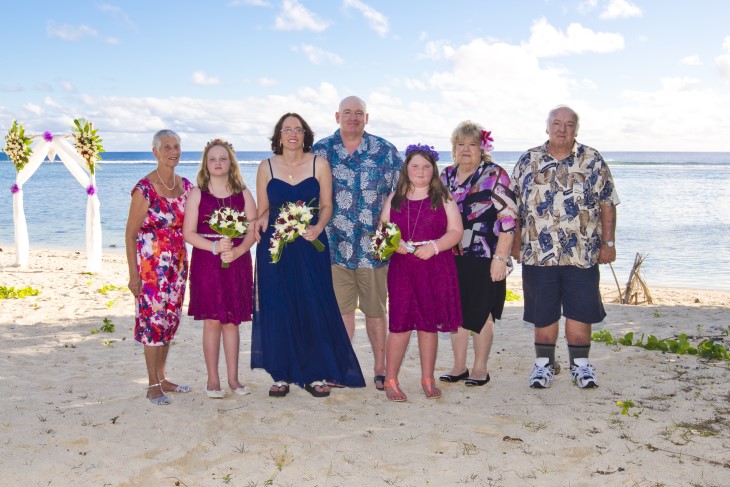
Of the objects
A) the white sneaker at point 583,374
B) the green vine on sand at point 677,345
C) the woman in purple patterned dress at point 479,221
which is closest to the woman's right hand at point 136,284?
the woman in purple patterned dress at point 479,221

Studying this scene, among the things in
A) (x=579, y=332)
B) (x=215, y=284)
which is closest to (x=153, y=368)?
(x=215, y=284)

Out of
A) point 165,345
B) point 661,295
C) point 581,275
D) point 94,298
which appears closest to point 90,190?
point 94,298

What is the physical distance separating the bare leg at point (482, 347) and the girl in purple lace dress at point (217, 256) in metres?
2.12

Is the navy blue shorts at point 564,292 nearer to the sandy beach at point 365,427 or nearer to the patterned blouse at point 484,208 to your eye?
the patterned blouse at point 484,208

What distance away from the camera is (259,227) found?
554cm

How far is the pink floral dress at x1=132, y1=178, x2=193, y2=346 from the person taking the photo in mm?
5344

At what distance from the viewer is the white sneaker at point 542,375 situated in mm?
5980

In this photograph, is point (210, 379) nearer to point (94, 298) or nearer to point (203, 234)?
point (203, 234)

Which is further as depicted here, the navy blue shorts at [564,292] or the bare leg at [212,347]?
the navy blue shorts at [564,292]

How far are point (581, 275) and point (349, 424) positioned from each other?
7.95ft

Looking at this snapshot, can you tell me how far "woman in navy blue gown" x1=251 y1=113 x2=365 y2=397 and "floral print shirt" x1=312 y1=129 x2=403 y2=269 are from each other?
0.68 feet

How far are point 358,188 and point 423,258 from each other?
3.07 feet

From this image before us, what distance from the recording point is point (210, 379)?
18.7ft

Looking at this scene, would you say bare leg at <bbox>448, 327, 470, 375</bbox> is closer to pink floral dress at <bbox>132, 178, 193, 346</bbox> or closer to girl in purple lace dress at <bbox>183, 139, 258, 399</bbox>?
girl in purple lace dress at <bbox>183, 139, 258, 399</bbox>
